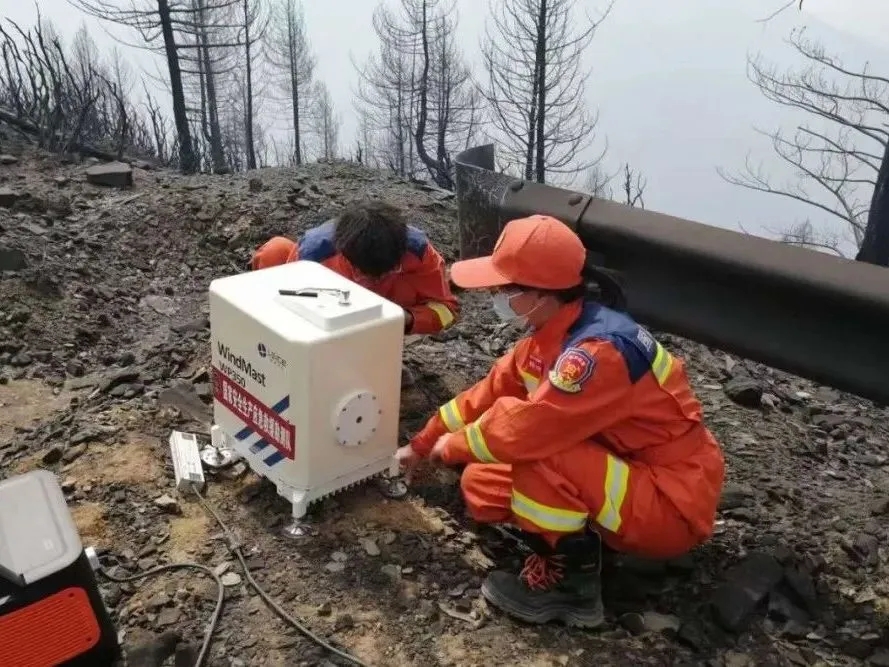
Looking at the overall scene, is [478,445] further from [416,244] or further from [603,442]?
[416,244]

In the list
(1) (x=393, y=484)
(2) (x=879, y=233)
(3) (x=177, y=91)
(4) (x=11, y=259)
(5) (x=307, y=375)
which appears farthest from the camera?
(3) (x=177, y=91)

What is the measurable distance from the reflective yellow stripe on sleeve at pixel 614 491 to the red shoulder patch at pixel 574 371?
0.30 metres

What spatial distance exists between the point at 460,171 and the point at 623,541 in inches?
85.9

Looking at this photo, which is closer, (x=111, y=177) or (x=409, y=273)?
(x=409, y=273)

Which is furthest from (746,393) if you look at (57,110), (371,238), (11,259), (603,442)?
(57,110)

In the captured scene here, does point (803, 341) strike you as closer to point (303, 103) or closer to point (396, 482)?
point (396, 482)

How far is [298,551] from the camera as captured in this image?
2.54 m

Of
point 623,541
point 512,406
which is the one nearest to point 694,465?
point 623,541

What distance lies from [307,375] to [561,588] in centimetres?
104

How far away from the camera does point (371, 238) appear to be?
3080 mm

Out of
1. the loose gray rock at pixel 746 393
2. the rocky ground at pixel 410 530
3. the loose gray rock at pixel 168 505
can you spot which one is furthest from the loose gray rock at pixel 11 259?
the loose gray rock at pixel 746 393

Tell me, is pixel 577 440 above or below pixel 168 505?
above

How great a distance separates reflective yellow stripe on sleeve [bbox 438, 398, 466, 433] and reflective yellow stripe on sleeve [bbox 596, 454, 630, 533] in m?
0.53

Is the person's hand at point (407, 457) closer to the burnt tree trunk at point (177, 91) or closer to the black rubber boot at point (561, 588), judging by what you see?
the black rubber boot at point (561, 588)
